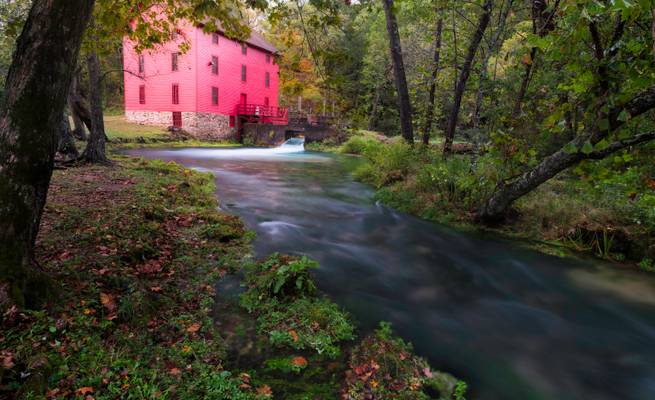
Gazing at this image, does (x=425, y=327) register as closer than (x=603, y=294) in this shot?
Yes

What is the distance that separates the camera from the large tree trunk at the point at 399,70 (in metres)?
11.5

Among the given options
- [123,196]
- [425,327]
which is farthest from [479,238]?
[123,196]

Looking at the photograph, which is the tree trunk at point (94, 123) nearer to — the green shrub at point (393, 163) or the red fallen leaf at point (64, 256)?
A: the red fallen leaf at point (64, 256)

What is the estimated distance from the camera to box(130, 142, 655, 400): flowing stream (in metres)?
3.85

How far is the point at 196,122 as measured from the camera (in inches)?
1173

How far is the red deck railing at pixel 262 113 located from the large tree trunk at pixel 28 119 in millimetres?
32116

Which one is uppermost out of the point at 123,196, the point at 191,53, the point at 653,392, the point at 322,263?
the point at 191,53

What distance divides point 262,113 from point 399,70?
25.4m

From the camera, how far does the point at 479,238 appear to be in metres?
7.77

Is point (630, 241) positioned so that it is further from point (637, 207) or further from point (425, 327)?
point (425, 327)

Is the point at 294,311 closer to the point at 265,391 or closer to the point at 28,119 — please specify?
the point at 265,391

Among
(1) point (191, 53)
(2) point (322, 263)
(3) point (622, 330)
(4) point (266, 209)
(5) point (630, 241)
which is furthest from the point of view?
(1) point (191, 53)

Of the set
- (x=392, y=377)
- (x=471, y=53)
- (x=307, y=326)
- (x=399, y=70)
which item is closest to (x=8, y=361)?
(x=307, y=326)

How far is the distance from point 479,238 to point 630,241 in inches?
98.4
